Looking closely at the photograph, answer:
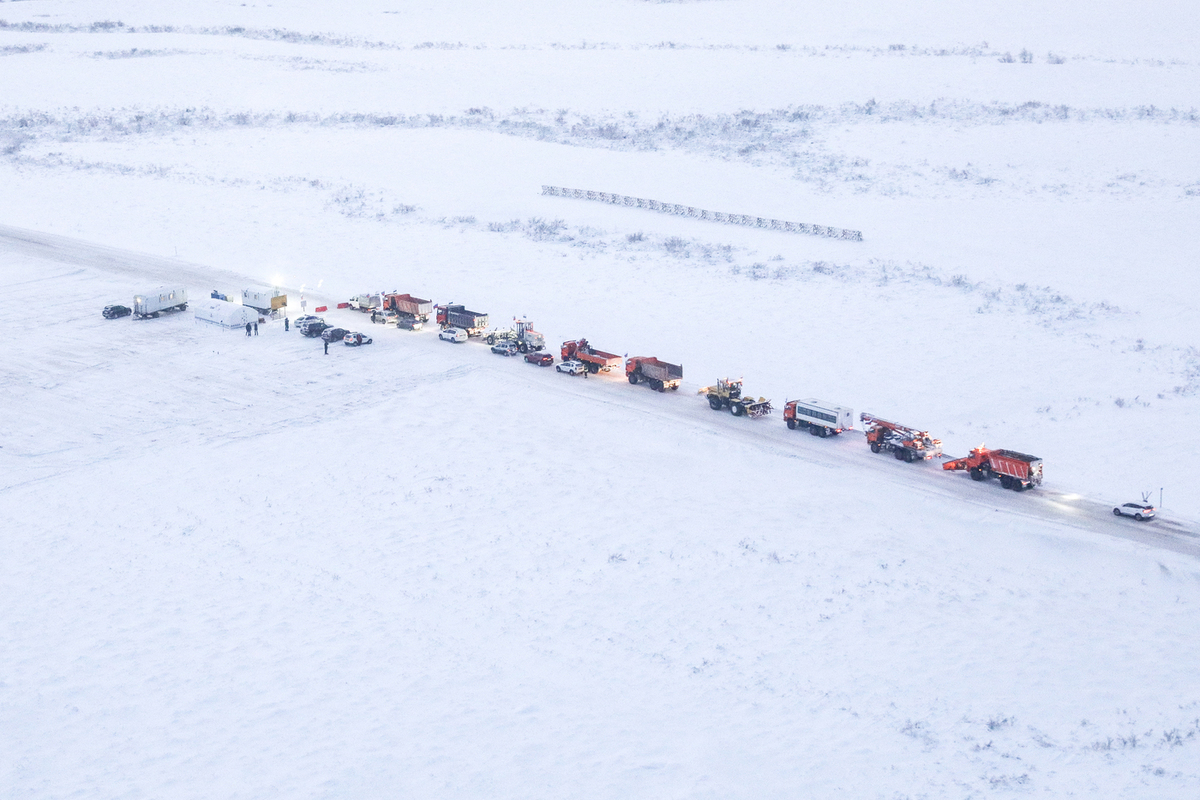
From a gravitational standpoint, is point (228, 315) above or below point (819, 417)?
below

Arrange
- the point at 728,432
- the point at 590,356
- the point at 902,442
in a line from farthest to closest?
the point at 590,356, the point at 728,432, the point at 902,442

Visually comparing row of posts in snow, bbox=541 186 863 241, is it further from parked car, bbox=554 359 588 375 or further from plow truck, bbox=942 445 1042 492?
plow truck, bbox=942 445 1042 492

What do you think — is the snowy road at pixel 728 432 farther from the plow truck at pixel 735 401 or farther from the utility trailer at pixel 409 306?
the utility trailer at pixel 409 306

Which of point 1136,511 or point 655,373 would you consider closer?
point 1136,511

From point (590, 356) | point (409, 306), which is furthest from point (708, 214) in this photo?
point (590, 356)

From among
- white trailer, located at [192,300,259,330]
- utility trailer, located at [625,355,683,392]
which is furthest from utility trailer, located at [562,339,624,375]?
white trailer, located at [192,300,259,330]

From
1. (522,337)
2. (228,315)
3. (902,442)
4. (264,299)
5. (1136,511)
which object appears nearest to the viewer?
(1136,511)

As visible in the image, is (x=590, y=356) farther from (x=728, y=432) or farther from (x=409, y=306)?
(x=409, y=306)
